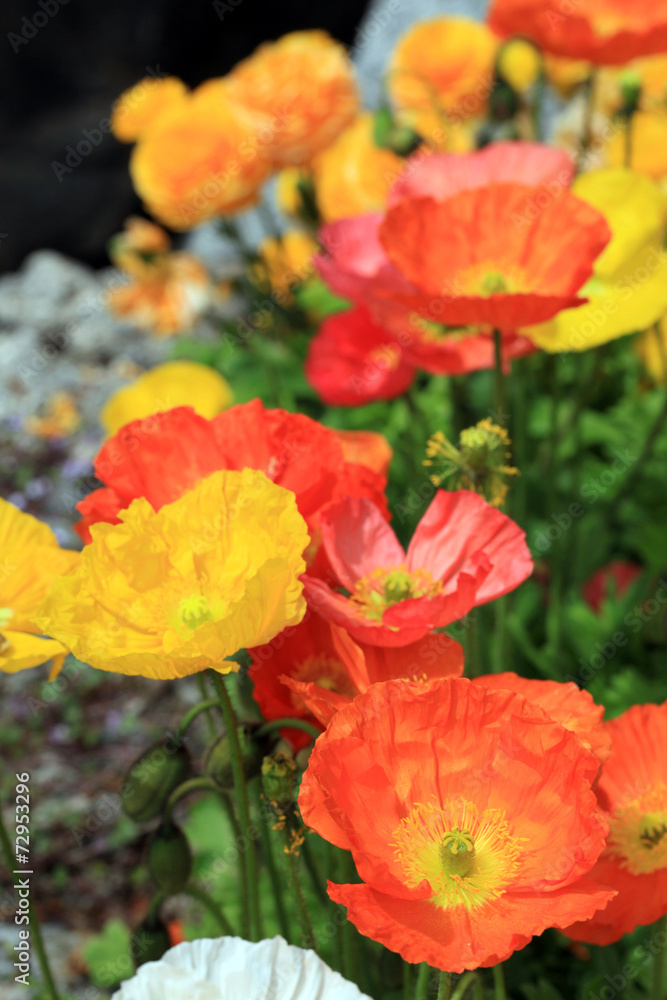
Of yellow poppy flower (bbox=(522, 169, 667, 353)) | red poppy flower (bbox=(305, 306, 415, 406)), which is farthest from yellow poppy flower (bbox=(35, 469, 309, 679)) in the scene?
red poppy flower (bbox=(305, 306, 415, 406))

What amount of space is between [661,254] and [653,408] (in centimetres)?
58

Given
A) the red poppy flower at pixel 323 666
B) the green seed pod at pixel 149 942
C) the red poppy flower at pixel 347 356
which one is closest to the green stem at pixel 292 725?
A: the red poppy flower at pixel 323 666

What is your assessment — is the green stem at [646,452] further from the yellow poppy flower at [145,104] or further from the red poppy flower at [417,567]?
the yellow poppy flower at [145,104]

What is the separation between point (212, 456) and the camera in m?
0.68

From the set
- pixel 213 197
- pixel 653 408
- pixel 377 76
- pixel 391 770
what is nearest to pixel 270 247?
pixel 213 197

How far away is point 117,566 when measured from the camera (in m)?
0.61

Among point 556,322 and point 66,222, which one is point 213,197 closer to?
point 556,322

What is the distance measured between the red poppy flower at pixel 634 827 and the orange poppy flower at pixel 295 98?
49.0 inches

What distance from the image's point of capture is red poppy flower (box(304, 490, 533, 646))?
0.61 m

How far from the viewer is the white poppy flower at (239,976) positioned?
1.75 feet

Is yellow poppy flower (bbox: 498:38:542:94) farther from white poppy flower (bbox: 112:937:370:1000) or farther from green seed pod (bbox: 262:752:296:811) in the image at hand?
white poppy flower (bbox: 112:937:370:1000)

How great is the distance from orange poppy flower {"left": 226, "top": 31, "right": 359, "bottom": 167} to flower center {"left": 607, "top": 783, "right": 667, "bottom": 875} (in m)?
1.29

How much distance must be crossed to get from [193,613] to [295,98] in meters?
1.24

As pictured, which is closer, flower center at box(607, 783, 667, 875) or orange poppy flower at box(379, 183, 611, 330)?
flower center at box(607, 783, 667, 875)
